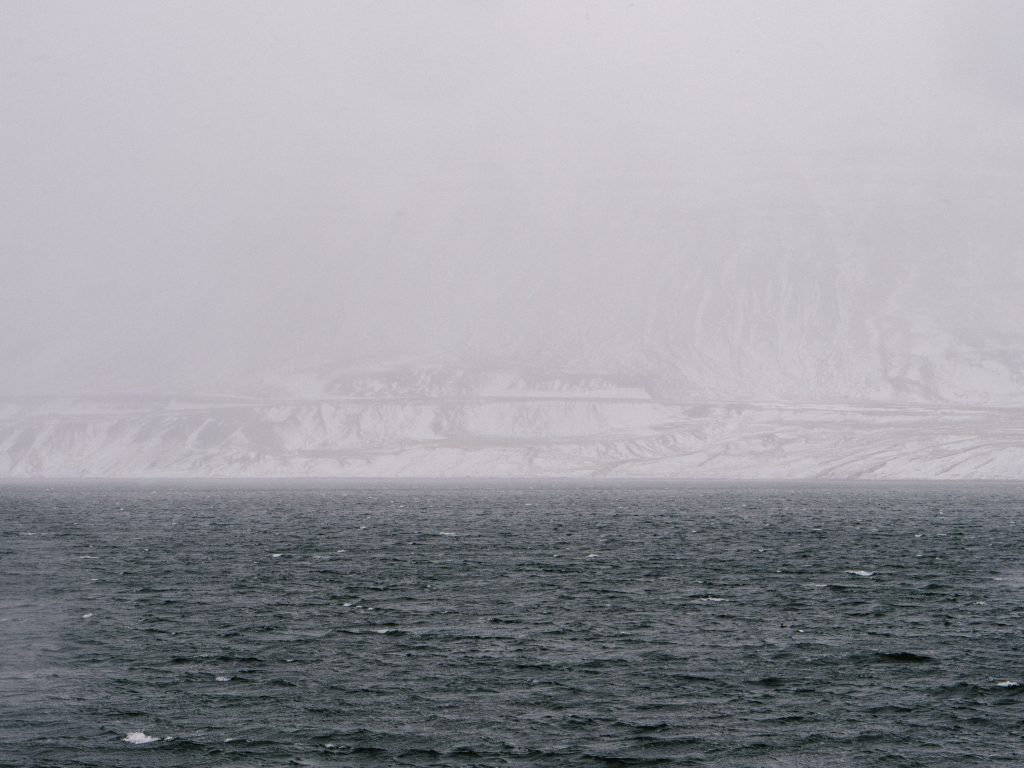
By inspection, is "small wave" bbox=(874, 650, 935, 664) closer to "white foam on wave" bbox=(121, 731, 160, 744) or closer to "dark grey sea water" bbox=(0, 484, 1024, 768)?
"dark grey sea water" bbox=(0, 484, 1024, 768)

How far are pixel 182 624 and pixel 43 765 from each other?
21249 mm

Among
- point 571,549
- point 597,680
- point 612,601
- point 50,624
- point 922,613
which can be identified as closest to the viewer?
point 597,680

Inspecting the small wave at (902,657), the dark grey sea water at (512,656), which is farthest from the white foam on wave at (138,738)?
the small wave at (902,657)

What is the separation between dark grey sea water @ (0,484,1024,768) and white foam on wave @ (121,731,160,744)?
0.11m

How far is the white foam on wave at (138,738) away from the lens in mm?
33938

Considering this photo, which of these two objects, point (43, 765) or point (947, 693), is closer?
point (43, 765)

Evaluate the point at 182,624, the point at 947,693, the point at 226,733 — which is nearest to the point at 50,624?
the point at 182,624

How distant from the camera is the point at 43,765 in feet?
104

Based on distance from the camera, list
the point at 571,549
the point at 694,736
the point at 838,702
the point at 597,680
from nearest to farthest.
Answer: the point at 694,736
the point at 838,702
the point at 597,680
the point at 571,549

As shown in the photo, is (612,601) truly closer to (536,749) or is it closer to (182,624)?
(182,624)

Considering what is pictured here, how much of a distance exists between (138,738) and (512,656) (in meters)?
15.6

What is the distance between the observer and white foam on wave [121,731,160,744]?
33.9 metres

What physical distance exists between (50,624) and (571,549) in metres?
46.3

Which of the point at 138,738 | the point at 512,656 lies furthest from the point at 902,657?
the point at 138,738
